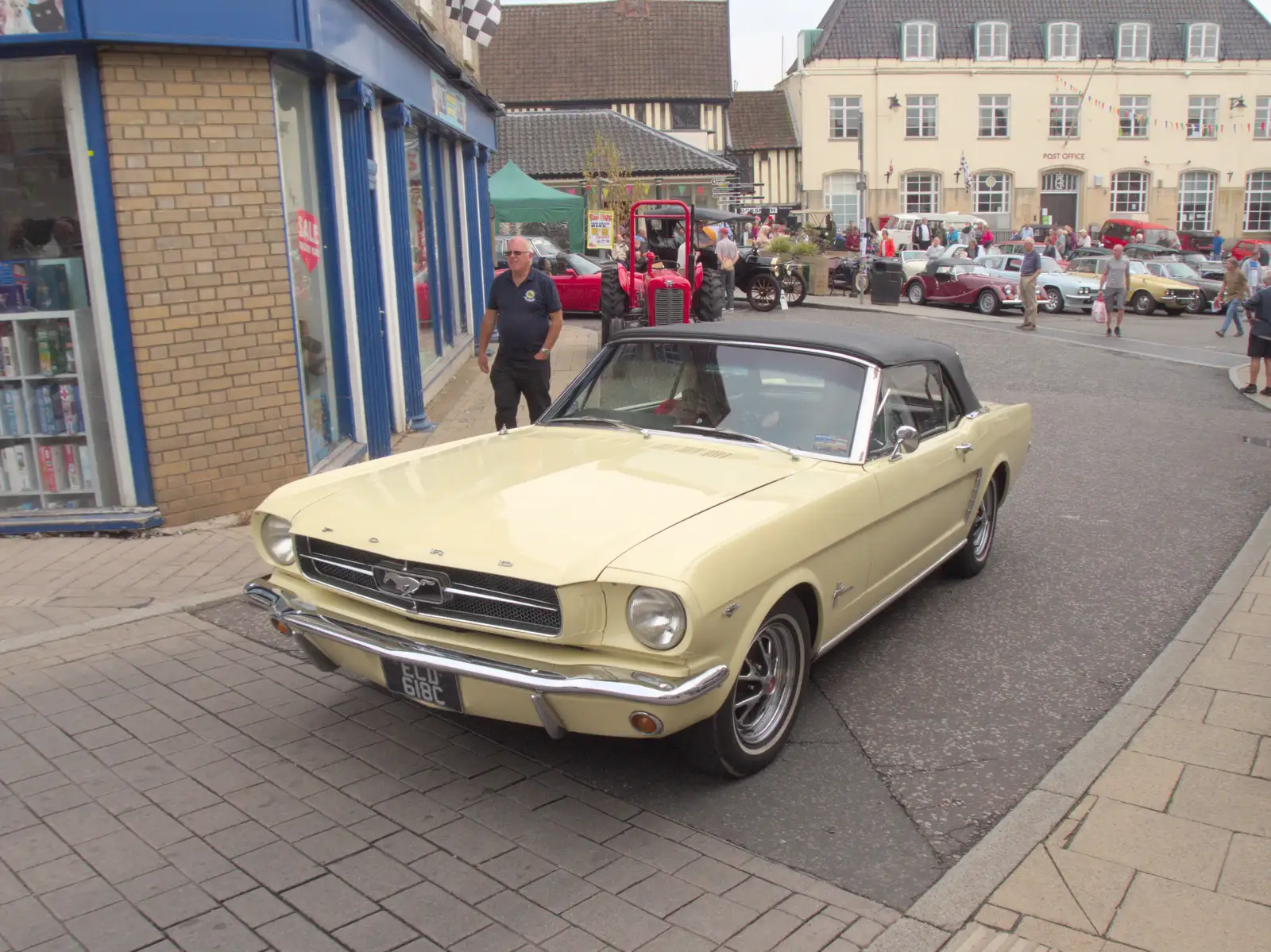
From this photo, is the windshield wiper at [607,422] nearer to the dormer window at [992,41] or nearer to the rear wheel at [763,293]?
the rear wheel at [763,293]

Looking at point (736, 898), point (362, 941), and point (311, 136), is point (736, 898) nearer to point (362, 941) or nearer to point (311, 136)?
point (362, 941)

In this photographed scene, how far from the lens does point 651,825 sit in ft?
11.8

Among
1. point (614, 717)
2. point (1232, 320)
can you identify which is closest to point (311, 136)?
point (614, 717)

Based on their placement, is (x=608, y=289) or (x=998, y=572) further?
(x=608, y=289)

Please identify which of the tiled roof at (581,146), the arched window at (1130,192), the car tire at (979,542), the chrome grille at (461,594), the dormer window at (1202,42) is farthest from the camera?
the arched window at (1130,192)

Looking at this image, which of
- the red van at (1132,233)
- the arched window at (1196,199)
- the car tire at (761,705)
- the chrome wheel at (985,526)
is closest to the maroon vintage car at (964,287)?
the red van at (1132,233)

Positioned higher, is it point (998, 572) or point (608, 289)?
point (608, 289)

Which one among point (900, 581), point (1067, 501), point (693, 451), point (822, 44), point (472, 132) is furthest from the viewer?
point (822, 44)

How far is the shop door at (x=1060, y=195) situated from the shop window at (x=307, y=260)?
46.3 metres

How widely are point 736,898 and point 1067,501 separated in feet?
19.0

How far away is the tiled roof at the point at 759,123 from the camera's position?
49219 mm

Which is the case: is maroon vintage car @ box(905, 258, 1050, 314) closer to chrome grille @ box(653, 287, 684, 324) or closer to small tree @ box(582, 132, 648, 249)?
small tree @ box(582, 132, 648, 249)

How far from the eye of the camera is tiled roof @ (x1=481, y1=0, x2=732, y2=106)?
1823 inches

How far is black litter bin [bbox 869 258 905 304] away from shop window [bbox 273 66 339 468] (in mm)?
18647
